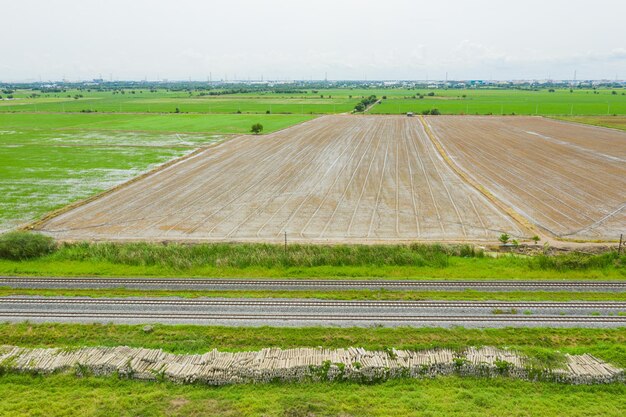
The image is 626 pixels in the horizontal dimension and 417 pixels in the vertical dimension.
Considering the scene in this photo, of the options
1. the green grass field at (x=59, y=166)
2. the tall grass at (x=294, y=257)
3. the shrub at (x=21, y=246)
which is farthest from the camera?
the green grass field at (x=59, y=166)

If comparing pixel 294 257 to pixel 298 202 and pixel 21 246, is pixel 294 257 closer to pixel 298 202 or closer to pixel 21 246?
pixel 298 202

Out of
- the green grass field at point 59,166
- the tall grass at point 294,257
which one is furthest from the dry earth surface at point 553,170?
the green grass field at point 59,166

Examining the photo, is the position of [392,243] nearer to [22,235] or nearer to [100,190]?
[22,235]

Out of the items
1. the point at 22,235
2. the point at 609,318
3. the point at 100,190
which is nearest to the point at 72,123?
the point at 100,190

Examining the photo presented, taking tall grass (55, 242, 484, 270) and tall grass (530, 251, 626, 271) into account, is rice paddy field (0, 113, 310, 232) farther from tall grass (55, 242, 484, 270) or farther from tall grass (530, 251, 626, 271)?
tall grass (530, 251, 626, 271)

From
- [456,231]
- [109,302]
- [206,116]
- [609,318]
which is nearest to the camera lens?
[609,318]

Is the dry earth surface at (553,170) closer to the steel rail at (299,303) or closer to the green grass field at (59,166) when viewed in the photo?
the steel rail at (299,303)

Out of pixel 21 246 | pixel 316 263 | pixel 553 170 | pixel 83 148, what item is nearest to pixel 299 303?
pixel 316 263
